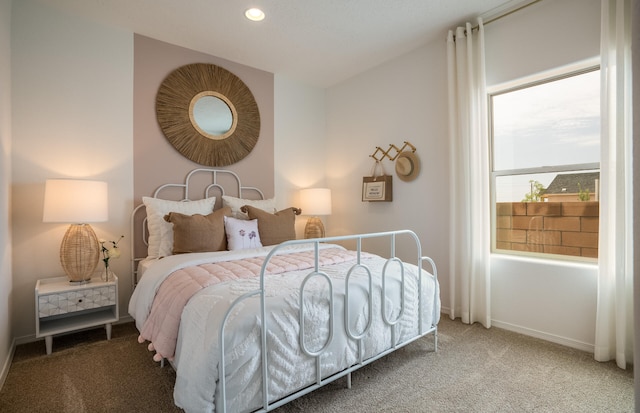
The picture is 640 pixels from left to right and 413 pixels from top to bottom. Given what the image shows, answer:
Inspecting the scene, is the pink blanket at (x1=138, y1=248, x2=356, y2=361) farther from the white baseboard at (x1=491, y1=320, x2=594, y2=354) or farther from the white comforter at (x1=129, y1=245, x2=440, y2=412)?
the white baseboard at (x1=491, y1=320, x2=594, y2=354)

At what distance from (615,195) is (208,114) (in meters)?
3.31

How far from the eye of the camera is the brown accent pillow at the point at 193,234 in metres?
2.43

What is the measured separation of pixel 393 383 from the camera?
1777mm

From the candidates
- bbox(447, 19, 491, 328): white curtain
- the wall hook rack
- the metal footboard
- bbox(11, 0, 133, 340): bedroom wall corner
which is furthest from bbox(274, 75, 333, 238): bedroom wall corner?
the metal footboard

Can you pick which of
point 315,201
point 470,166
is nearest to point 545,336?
point 470,166

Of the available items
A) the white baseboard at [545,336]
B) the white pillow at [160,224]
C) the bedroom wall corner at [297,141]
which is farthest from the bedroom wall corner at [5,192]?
Answer: the white baseboard at [545,336]

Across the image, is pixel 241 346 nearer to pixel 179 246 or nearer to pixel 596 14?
pixel 179 246

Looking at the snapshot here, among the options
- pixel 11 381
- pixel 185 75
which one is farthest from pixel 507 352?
pixel 185 75

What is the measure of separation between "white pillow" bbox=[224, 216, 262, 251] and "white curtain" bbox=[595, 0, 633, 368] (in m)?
2.46

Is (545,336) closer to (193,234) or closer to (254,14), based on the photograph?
(193,234)

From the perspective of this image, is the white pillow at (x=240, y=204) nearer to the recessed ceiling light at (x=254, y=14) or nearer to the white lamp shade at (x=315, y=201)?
the white lamp shade at (x=315, y=201)

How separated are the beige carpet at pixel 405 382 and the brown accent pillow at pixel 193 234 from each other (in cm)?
77

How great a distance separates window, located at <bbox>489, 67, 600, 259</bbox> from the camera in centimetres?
223

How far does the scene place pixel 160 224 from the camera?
259 cm
